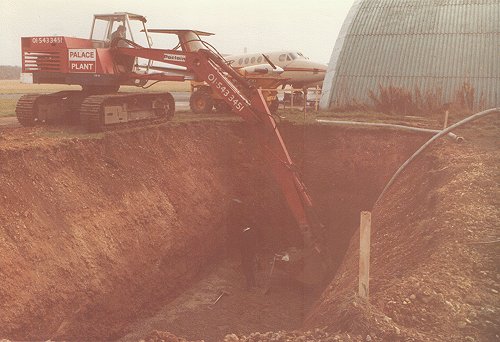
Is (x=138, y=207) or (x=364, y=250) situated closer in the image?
(x=364, y=250)

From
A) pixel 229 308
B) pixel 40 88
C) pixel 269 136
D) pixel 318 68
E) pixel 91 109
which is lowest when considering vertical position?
pixel 229 308

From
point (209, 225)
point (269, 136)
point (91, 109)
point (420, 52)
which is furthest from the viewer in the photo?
point (420, 52)

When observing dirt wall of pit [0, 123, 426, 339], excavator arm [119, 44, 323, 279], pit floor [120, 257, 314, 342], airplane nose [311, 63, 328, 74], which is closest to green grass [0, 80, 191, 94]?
airplane nose [311, 63, 328, 74]

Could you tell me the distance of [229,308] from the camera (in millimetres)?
11352

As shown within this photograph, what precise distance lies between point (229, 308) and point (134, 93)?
6.30 meters

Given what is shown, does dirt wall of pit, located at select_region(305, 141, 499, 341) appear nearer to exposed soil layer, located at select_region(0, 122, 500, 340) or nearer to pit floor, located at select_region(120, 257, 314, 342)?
exposed soil layer, located at select_region(0, 122, 500, 340)

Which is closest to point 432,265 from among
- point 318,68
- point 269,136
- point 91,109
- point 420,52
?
point 269,136

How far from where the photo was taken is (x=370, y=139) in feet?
51.3

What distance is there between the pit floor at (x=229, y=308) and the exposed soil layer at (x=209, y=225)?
0.08 meters

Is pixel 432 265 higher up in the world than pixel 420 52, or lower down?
lower down

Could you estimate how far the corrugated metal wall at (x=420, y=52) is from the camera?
2147cm

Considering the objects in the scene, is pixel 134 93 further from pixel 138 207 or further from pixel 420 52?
pixel 420 52

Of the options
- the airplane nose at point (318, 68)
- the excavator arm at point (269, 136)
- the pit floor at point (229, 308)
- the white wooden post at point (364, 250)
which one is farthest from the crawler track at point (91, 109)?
the airplane nose at point (318, 68)

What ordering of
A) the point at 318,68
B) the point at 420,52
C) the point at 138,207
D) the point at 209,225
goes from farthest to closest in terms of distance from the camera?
the point at 318,68 < the point at 420,52 < the point at 209,225 < the point at 138,207
